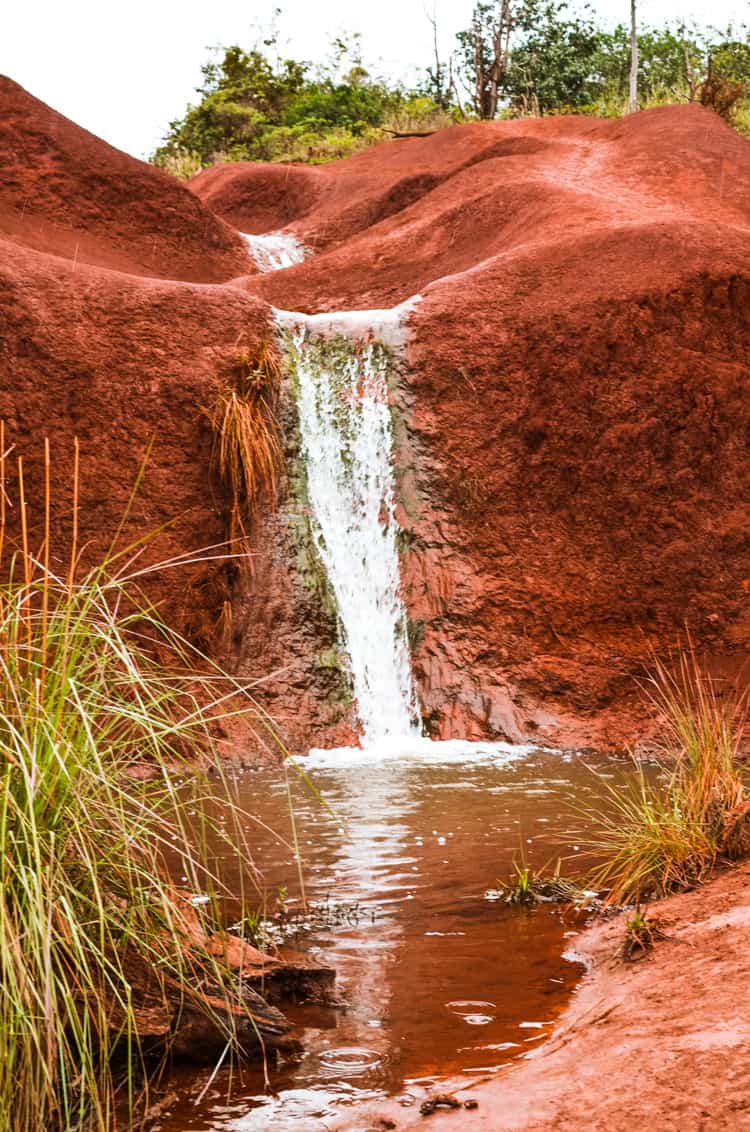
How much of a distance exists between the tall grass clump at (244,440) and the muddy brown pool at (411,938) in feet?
10.3

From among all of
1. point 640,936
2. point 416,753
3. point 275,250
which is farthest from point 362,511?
point 275,250

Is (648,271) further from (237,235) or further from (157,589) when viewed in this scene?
(237,235)

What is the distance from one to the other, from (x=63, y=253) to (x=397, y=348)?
524cm

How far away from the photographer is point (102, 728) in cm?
339

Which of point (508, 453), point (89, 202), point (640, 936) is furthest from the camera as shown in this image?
point (89, 202)

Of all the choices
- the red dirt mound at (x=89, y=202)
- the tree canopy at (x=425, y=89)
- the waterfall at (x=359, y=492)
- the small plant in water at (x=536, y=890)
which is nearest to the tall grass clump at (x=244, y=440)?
the waterfall at (x=359, y=492)

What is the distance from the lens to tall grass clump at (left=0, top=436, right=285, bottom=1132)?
2699 mm

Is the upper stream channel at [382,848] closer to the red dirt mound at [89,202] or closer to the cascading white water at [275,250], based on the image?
the red dirt mound at [89,202]

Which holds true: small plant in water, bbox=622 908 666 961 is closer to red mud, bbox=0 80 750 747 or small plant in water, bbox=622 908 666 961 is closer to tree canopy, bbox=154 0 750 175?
red mud, bbox=0 80 750 747

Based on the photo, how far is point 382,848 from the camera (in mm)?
6164

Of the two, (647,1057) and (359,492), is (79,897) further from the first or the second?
(359,492)

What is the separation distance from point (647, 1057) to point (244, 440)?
8.10 metres

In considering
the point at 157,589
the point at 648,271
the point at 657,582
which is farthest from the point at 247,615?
the point at 648,271

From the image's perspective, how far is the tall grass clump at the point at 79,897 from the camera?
2.70m
